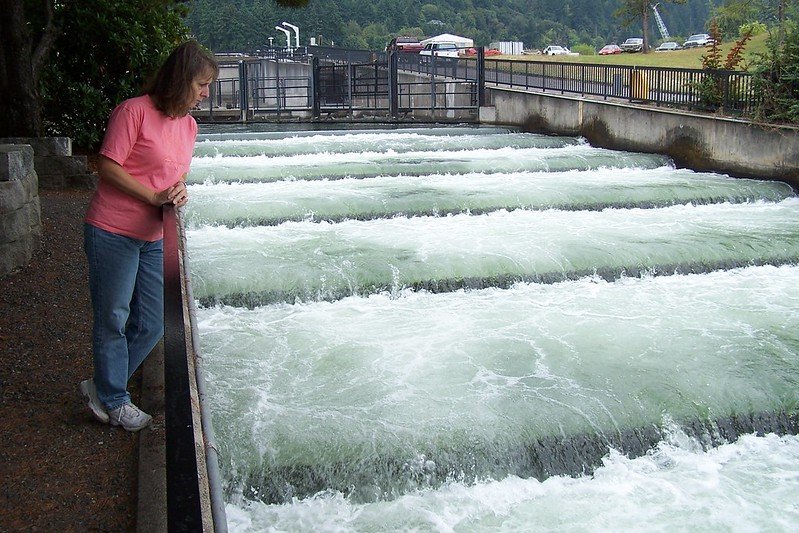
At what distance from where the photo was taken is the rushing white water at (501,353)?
5.39 m

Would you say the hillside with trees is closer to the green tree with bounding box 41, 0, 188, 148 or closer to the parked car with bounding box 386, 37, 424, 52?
the parked car with bounding box 386, 37, 424, 52

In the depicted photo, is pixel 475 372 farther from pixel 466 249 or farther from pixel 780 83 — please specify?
pixel 780 83

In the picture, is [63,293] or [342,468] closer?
[342,468]

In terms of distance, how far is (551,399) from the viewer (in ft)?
21.3

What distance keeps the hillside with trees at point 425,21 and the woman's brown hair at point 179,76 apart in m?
78.2

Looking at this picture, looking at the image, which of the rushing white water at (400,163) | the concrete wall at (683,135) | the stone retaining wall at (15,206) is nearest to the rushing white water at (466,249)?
the stone retaining wall at (15,206)

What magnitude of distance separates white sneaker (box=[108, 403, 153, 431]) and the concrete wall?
12.3m

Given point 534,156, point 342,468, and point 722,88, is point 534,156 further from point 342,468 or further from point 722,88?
point 342,468

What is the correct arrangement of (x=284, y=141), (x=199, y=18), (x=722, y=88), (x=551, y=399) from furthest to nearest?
(x=199, y=18) → (x=284, y=141) → (x=722, y=88) → (x=551, y=399)

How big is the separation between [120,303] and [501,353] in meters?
3.63

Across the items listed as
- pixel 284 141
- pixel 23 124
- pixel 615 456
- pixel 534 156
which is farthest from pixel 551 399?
pixel 284 141

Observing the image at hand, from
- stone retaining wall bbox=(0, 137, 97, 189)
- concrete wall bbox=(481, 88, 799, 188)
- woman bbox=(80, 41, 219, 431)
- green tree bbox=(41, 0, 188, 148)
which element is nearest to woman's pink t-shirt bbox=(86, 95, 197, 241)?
woman bbox=(80, 41, 219, 431)

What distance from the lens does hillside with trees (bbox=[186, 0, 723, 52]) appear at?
110500 millimetres

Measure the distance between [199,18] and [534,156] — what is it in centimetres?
10075
